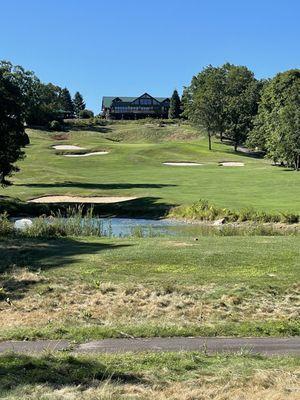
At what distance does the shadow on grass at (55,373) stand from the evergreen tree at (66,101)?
16892cm

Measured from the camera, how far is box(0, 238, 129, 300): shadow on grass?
14508mm

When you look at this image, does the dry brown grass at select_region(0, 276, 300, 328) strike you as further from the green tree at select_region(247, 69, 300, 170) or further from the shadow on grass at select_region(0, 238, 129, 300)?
the green tree at select_region(247, 69, 300, 170)

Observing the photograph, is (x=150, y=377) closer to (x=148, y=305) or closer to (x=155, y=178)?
(x=148, y=305)

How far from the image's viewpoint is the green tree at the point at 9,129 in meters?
44.4

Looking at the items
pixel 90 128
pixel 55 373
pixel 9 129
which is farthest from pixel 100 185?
pixel 90 128

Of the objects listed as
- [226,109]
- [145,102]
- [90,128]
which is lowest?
[90,128]

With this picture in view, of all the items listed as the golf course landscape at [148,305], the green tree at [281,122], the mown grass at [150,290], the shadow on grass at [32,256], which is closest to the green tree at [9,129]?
the golf course landscape at [148,305]

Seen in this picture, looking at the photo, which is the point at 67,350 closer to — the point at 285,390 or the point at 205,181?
the point at 285,390

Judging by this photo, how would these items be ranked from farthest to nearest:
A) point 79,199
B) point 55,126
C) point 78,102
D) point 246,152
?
point 78,102 < point 55,126 < point 246,152 < point 79,199

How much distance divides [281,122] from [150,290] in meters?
54.7

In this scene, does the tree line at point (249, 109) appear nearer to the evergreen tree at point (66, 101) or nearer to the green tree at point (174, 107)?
the green tree at point (174, 107)

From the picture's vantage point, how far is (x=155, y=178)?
55.8 meters

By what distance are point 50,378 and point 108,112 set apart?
544ft

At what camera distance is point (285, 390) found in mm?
6605
